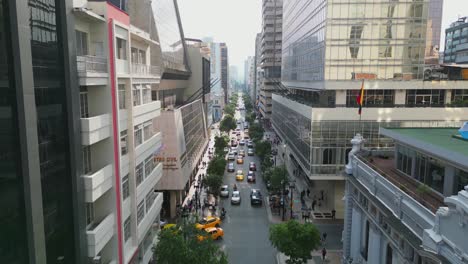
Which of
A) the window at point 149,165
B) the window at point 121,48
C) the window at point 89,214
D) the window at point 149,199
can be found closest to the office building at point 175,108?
the window at point 149,165

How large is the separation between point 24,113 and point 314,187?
41276 mm

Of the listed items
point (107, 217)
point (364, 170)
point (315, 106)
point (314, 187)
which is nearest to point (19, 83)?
point (107, 217)

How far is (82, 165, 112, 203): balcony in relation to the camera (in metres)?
18.1

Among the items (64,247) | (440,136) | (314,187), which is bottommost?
(314,187)

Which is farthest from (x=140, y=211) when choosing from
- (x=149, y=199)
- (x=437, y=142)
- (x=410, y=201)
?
(x=437, y=142)

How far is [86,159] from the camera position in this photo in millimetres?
19391

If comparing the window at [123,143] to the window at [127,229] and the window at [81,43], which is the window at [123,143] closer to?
the window at [127,229]

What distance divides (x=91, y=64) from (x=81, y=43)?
48.9 inches

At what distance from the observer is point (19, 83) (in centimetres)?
1310

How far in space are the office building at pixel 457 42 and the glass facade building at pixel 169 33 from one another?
71008 millimetres

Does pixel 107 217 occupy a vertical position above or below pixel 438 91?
below

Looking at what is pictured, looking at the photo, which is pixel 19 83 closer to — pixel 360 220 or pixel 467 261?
pixel 467 261

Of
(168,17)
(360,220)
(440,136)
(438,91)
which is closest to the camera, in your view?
(440,136)

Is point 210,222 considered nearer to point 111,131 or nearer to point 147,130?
point 147,130
